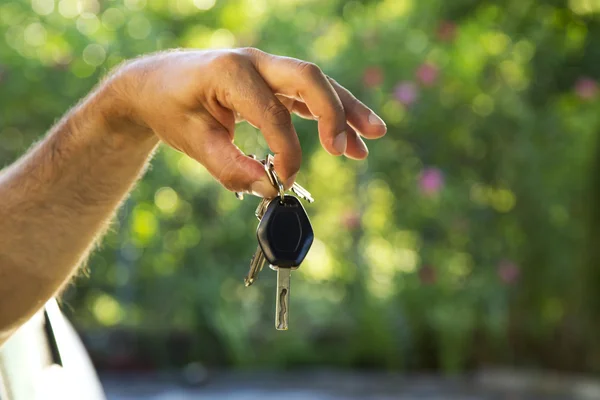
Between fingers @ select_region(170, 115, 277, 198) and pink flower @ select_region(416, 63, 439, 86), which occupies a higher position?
pink flower @ select_region(416, 63, 439, 86)

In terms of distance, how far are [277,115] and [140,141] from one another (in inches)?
10.7

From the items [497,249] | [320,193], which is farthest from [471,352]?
[320,193]

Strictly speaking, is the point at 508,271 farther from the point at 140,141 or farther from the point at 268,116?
the point at 268,116

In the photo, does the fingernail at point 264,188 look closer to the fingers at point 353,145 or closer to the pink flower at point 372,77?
the fingers at point 353,145

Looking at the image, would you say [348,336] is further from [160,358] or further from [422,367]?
[160,358]

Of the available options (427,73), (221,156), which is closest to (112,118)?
(221,156)

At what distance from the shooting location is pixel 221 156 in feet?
2.48

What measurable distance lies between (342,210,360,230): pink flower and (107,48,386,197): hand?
5853 mm

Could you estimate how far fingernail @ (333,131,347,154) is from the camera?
694 millimetres

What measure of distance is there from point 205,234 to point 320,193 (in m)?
0.94

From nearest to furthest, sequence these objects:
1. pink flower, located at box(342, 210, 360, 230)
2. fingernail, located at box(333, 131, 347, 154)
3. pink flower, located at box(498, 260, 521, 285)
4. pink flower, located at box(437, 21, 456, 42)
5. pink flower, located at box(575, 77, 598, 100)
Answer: fingernail, located at box(333, 131, 347, 154), pink flower, located at box(575, 77, 598, 100), pink flower, located at box(437, 21, 456, 42), pink flower, located at box(498, 260, 521, 285), pink flower, located at box(342, 210, 360, 230)

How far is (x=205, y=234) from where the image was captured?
6871 millimetres

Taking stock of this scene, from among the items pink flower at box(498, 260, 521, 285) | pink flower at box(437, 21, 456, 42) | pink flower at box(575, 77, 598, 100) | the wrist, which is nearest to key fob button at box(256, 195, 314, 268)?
the wrist

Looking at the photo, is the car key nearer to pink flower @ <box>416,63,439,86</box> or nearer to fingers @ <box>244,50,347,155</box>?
fingers @ <box>244,50,347,155</box>
